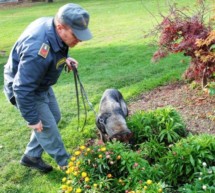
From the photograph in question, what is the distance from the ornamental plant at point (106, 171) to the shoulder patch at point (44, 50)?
0.88 meters

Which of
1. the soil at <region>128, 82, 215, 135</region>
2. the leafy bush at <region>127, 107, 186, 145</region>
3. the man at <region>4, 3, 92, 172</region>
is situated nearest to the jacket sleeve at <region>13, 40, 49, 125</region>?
the man at <region>4, 3, 92, 172</region>

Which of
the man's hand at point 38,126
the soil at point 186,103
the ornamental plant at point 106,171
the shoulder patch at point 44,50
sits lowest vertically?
the soil at point 186,103

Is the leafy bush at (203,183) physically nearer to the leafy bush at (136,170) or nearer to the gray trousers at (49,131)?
the leafy bush at (136,170)

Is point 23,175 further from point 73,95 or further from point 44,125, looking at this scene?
point 73,95

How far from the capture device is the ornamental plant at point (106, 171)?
10.5 feet

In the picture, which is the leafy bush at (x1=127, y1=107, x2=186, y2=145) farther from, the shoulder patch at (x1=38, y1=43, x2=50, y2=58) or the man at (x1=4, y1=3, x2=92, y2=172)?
the shoulder patch at (x1=38, y1=43, x2=50, y2=58)

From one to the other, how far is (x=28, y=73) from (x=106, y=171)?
3.74ft

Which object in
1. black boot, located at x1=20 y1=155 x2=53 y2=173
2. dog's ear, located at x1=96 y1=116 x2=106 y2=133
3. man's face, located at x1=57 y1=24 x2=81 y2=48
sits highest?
man's face, located at x1=57 y1=24 x2=81 y2=48

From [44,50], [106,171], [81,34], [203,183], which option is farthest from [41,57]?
[203,183]

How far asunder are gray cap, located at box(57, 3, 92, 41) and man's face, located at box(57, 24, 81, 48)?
0.19 feet

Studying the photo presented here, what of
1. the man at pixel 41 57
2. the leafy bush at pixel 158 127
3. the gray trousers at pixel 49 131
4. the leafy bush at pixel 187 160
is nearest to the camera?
the man at pixel 41 57

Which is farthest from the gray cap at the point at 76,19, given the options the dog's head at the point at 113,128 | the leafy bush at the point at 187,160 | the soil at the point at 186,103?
the soil at the point at 186,103

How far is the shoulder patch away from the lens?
3125 millimetres

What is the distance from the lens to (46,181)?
411cm
